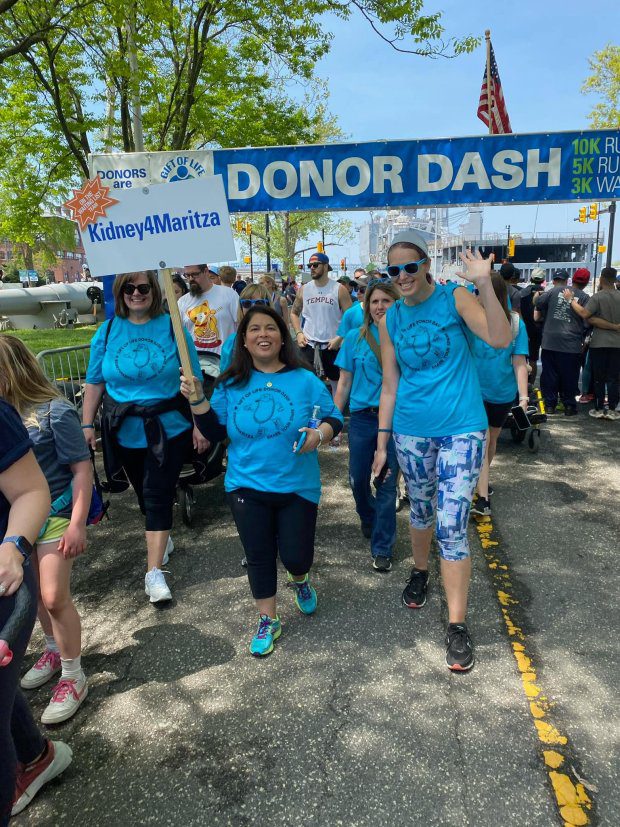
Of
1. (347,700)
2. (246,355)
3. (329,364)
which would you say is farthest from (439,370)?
(329,364)

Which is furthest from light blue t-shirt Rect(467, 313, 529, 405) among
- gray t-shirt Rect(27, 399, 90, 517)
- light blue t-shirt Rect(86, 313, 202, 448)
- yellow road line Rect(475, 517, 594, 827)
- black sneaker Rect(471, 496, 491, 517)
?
gray t-shirt Rect(27, 399, 90, 517)

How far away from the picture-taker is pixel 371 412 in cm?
394

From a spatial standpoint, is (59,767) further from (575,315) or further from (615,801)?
(575,315)

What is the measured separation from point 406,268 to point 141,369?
1.66 meters

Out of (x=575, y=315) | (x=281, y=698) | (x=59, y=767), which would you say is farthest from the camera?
(x=575, y=315)

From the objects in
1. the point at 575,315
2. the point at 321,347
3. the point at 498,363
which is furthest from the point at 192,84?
the point at 498,363

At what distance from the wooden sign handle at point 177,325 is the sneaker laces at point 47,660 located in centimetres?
151

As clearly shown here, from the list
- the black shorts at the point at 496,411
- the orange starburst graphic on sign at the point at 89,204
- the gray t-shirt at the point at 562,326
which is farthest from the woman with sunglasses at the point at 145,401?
the gray t-shirt at the point at 562,326

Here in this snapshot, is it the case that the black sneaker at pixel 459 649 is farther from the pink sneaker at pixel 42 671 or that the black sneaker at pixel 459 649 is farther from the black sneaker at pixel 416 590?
the pink sneaker at pixel 42 671

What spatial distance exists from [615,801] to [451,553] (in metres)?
1.16

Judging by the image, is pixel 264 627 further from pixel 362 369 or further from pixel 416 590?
pixel 362 369

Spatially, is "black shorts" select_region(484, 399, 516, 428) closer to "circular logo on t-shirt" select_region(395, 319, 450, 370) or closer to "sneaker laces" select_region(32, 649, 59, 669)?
"circular logo on t-shirt" select_region(395, 319, 450, 370)

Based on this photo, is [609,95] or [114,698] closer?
[114,698]

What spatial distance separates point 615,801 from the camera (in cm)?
212
